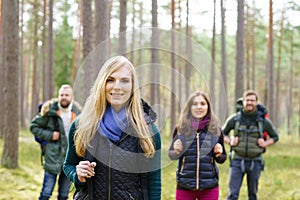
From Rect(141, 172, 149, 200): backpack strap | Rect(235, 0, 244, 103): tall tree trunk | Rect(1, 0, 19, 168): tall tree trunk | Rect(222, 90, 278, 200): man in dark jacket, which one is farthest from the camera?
Rect(235, 0, 244, 103): tall tree trunk

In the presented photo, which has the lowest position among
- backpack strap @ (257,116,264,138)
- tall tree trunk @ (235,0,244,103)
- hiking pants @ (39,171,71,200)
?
hiking pants @ (39,171,71,200)

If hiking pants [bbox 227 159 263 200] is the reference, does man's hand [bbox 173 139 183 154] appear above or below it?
above

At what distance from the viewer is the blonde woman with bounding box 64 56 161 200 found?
2.67 meters

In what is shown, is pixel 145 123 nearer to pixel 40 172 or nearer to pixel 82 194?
pixel 82 194

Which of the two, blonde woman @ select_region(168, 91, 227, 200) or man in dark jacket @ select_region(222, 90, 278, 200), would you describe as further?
man in dark jacket @ select_region(222, 90, 278, 200)

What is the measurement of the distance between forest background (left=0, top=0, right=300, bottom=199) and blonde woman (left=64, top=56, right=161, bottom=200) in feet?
1.64

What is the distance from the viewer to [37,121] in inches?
275

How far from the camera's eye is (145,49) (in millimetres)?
3797

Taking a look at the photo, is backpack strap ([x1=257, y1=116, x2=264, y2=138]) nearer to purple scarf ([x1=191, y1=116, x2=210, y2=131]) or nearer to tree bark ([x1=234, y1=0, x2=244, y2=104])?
purple scarf ([x1=191, y1=116, x2=210, y2=131])

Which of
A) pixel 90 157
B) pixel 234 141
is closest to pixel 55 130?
pixel 234 141

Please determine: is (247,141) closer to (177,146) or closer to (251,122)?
(251,122)

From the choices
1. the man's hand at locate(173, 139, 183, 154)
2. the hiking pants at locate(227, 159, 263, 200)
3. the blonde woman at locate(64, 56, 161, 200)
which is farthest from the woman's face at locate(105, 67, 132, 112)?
the hiking pants at locate(227, 159, 263, 200)

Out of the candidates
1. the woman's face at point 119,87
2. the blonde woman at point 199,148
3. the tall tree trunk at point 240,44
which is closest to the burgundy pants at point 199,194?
A: the blonde woman at point 199,148

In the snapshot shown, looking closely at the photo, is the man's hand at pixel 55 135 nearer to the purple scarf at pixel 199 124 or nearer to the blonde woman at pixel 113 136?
the purple scarf at pixel 199 124
